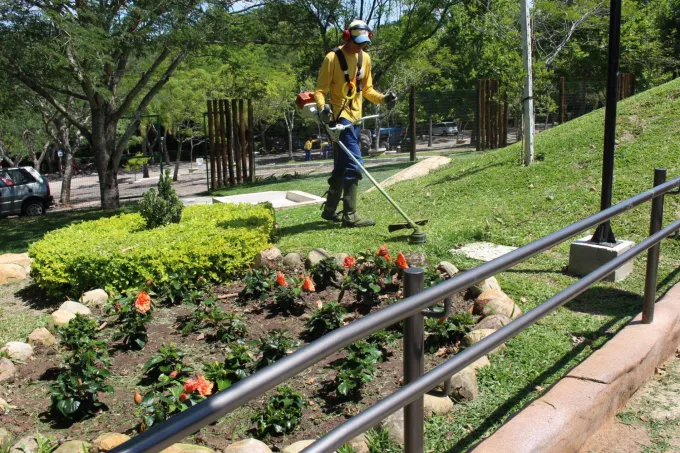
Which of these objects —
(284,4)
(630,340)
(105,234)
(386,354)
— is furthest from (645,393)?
(284,4)

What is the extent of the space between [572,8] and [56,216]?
14.3 meters

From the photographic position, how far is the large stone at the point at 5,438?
3098mm

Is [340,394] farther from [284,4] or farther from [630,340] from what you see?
[284,4]

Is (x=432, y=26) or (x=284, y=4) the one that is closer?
(x=284, y=4)

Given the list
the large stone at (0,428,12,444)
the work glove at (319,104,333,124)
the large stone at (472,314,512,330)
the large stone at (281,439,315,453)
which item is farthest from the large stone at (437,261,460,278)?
the large stone at (0,428,12,444)

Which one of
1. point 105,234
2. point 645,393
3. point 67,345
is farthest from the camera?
point 105,234

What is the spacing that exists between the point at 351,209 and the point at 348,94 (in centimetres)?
131

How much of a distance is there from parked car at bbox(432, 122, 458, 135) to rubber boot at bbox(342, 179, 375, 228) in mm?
36460

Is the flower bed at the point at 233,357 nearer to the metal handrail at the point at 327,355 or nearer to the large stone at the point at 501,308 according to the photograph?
the large stone at the point at 501,308

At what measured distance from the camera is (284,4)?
567 inches

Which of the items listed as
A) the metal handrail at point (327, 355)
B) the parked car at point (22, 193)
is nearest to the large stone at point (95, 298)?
the metal handrail at point (327, 355)

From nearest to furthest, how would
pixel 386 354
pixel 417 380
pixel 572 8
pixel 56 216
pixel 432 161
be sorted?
1. pixel 417 380
2. pixel 386 354
3. pixel 432 161
4. pixel 56 216
5. pixel 572 8

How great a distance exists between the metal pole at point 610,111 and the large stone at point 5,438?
4.15 metres

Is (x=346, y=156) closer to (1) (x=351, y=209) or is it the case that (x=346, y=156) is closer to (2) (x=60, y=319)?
(1) (x=351, y=209)
